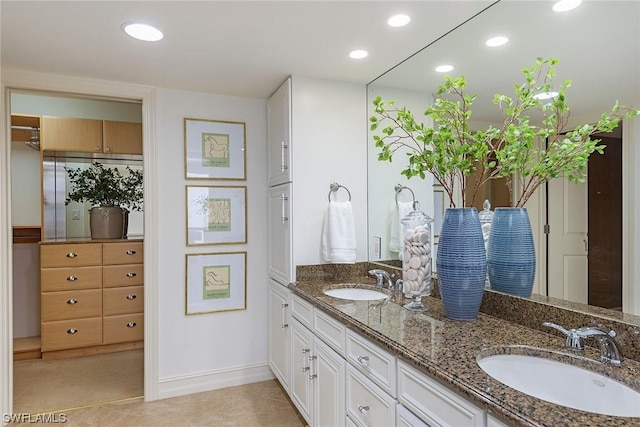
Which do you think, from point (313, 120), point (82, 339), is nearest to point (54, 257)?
point (82, 339)

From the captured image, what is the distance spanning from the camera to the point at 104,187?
12.1 ft

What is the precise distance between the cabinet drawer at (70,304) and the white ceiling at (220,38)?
1968 mm

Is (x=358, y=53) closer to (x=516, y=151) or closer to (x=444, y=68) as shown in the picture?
(x=444, y=68)

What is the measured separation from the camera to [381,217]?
255 centimetres

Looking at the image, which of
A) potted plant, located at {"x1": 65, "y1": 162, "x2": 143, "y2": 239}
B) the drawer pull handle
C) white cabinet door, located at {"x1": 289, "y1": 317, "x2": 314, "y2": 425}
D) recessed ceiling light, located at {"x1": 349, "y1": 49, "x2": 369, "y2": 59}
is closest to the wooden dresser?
potted plant, located at {"x1": 65, "y1": 162, "x2": 143, "y2": 239}

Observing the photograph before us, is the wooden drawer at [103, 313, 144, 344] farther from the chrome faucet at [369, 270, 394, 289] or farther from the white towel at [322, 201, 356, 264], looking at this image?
the chrome faucet at [369, 270, 394, 289]

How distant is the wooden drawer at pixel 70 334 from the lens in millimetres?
3289

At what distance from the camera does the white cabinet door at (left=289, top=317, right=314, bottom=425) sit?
208 centimetres

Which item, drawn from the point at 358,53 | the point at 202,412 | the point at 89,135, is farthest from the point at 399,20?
the point at 89,135

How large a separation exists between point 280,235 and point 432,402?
1694mm

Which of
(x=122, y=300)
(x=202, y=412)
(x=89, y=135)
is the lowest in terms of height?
(x=202, y=412)

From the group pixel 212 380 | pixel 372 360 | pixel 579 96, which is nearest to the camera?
pixel 579 96

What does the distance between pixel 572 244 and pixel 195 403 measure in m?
2.46

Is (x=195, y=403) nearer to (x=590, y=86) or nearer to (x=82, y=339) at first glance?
(x=82, y=339)
